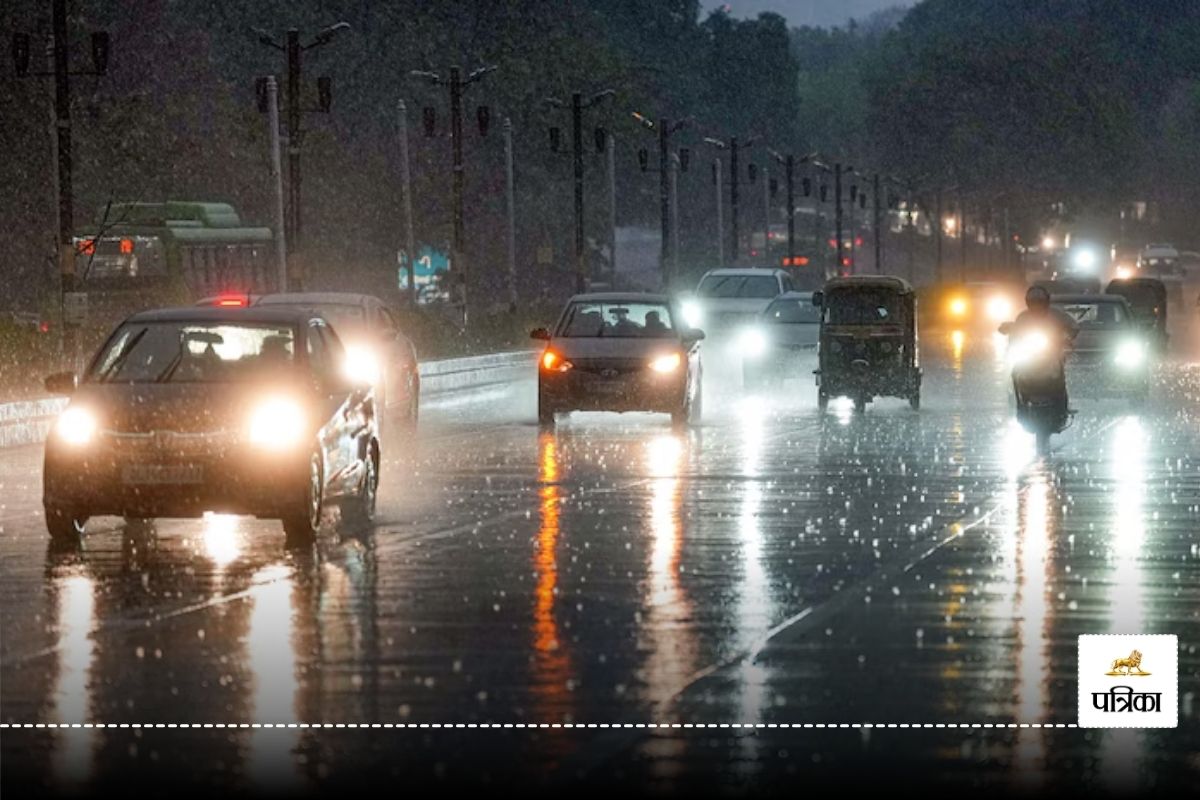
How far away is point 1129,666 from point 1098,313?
28.9 m

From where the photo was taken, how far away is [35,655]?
12.6 m

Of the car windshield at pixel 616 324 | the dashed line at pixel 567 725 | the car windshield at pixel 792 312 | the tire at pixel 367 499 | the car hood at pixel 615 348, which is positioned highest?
the car windshield at pixel 792 312

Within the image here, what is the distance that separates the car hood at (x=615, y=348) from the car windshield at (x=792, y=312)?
17521mm

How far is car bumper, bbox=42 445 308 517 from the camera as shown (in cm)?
1775

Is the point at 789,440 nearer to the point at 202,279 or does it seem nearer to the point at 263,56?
the point at 202,279

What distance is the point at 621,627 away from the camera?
13500 millimetres

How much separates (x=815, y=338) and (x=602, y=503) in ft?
96.3

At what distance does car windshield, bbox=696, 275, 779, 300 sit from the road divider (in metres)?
3.98

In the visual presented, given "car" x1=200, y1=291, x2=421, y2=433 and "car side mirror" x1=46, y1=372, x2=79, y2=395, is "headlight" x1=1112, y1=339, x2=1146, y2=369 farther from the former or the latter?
"car side mirror" x1=46, y1=372, x2=79, y2=395

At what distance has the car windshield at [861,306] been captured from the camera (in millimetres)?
39188

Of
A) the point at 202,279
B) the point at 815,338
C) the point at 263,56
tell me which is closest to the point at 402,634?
the point at 815,338

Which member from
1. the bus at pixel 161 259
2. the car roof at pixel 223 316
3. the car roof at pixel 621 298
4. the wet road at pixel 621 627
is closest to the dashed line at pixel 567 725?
the wet road at pixel 621 627

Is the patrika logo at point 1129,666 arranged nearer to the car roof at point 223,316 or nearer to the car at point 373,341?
the car roof at point 223,316

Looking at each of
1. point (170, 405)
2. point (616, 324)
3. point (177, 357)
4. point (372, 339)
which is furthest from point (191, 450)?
point (616, 324)
